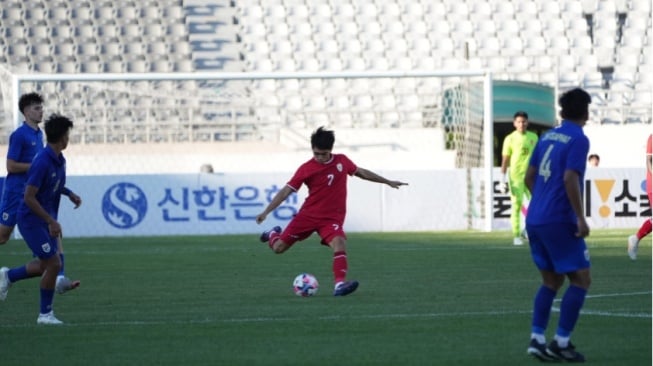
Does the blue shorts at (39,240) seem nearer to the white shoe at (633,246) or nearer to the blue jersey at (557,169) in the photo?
the blue jersey at (557,169)

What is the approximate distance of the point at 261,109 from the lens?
→ 113ft

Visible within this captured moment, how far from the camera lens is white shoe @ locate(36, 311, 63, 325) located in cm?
1104

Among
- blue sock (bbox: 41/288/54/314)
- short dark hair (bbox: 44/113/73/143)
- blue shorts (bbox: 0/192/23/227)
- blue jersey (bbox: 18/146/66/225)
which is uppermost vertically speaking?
short dark hair (bbox: 44/113/73/143)

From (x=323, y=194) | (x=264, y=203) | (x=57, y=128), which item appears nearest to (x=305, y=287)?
(x=323, y=194)

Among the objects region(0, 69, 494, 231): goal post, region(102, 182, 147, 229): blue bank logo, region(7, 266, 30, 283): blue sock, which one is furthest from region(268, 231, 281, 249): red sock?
region(0, 69, 494, 231): goal post

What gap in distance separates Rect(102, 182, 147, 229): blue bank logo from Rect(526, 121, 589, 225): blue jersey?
64.3 feet

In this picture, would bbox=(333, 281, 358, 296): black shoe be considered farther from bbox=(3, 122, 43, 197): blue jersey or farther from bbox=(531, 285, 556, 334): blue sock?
bbox=(531, 285, 556, 334): blue sock

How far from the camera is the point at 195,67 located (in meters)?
36.8

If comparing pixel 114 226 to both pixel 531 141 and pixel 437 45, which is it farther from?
pixel 437 45

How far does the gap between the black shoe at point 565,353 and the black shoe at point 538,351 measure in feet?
0.09

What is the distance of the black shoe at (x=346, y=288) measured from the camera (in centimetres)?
1315

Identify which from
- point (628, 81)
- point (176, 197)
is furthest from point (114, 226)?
point (628, 81)

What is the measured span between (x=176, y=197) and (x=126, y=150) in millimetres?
4407

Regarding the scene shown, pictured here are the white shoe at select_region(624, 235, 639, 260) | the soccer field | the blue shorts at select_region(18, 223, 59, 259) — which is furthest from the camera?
the white shoe at select_region(624, 235, 639, 260)
